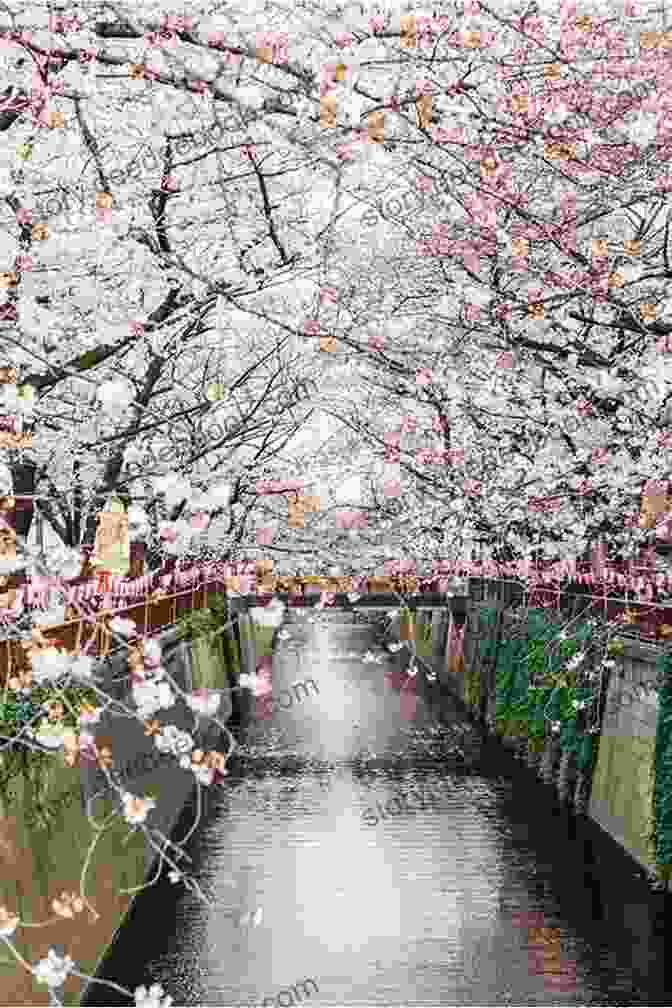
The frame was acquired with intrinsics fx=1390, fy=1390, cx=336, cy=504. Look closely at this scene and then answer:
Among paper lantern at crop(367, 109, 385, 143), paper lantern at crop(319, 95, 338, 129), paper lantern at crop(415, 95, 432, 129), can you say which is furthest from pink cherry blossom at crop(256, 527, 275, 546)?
paper lantern at crop(319, 95, 338, 129)

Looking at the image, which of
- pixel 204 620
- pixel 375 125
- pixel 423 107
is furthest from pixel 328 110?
pixel 204 620

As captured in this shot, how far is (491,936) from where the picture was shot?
15.4m

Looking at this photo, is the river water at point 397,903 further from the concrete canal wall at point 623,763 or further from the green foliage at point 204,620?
the green foliage at point 204,620

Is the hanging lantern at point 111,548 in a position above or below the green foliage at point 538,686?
above

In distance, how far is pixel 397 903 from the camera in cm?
1678

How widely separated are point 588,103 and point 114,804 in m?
A: 9.03

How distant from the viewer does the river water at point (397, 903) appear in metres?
13.7

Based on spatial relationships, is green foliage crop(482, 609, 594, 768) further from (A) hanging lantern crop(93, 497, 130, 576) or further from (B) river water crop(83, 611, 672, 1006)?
(A) hanging lantern crop(93, 497, 130, 576)

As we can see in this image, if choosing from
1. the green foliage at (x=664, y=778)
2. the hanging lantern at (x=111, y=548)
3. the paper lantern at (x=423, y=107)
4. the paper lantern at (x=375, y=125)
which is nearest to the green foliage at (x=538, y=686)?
the green foliage at (x=664, y=778)

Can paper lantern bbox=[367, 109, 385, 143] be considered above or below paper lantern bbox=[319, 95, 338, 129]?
above

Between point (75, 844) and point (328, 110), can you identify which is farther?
point (75, 844)

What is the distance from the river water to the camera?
13.7 metres

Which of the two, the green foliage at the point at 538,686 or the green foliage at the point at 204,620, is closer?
the green foliage at the point at 538,686

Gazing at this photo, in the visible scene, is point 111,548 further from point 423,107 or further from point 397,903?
point 423,107
